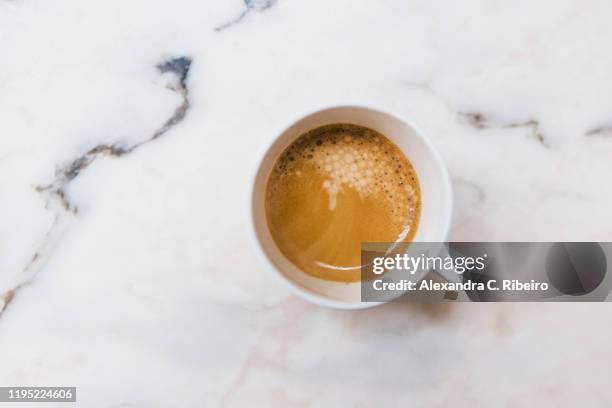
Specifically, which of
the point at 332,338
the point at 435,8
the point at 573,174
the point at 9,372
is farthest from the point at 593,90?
the point at 9,372

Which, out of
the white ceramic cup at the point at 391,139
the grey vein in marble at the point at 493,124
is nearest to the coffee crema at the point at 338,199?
the white ceramic cup at the point at 391,139

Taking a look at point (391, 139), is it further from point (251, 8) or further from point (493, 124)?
point (251, 8)

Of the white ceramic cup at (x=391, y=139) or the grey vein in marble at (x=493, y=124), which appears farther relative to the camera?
the grey vein in marble at (x=493, y=124)

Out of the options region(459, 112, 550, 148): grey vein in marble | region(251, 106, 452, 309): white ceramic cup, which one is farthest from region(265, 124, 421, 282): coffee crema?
region(459, 112, 550, 148): grey vein in marble

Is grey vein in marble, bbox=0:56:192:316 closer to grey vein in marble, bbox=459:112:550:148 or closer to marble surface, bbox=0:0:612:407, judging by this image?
marble surface, bbox=0:0:612:407

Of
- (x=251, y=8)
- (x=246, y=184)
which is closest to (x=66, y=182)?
(x=246, y=184)

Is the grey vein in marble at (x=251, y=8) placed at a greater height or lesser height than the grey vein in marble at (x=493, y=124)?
greater

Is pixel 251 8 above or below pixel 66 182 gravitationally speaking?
above

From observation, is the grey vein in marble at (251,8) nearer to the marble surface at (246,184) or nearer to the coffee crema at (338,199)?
the marble surface at (246,184)
